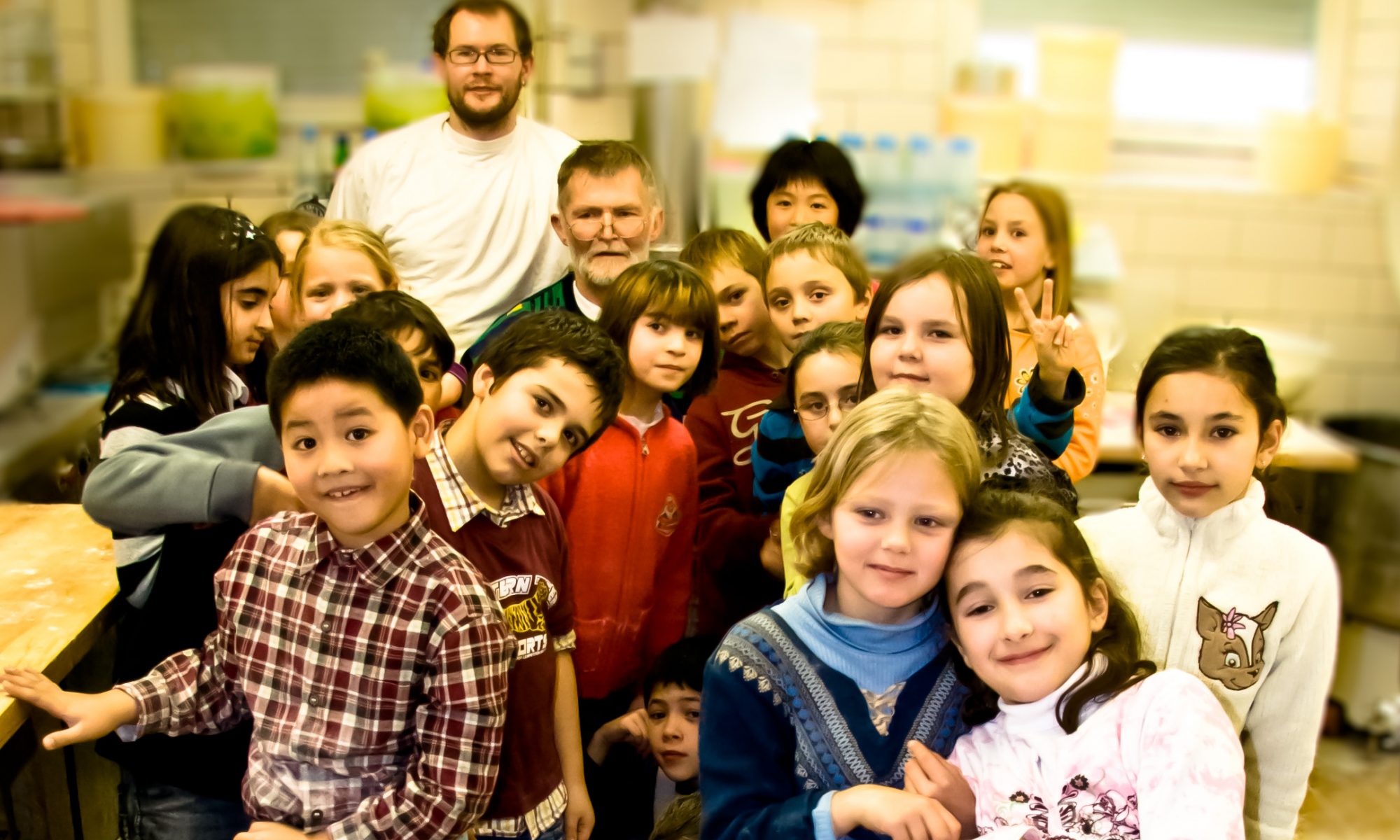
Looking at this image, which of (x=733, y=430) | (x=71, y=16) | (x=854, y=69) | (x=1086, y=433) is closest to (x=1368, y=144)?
(x=854, y=69)

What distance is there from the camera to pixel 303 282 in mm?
1400

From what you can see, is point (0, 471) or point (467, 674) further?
point (0, 471)

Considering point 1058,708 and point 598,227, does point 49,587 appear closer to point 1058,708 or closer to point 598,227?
point 598,227

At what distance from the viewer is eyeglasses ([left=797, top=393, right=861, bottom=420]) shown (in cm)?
133

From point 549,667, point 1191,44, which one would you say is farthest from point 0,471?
point 1191,44

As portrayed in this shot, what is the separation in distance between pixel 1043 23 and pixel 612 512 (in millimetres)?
2526

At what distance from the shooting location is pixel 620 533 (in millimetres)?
1368

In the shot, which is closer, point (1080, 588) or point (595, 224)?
point (1080, 588)

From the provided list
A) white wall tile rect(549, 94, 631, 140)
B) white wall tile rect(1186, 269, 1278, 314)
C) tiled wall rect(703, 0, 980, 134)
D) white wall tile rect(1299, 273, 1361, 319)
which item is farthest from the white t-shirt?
white wall tile rect(1299, 273, 1361, 319)

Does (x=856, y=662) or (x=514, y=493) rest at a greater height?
(x=514, y=493)

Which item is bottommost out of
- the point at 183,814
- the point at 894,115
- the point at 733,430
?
the point at 183,814

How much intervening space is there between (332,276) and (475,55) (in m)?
0.34

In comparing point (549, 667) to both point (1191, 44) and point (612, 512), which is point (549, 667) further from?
point (1191, 44)

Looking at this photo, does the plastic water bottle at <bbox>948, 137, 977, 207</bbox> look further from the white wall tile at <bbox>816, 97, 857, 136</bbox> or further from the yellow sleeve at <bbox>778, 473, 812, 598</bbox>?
the yellow sleeve at <bbox>778, 473, 812, 598</bbox>
